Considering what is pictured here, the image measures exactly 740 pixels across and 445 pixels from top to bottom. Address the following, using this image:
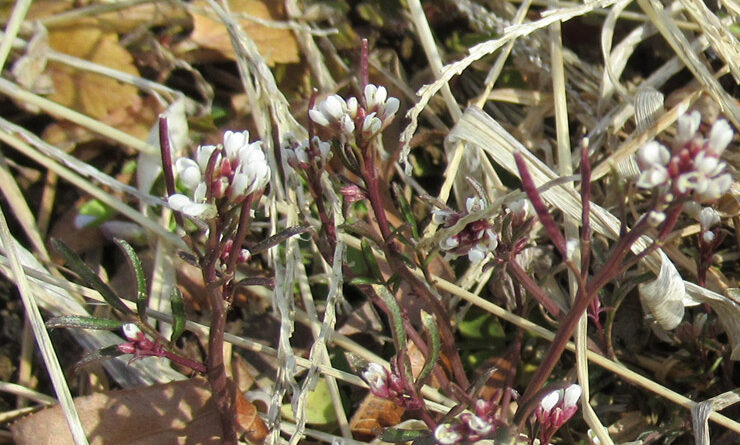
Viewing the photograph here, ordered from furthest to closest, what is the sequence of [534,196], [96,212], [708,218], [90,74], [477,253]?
[90,74] → [96,212] → [708,218] → [477,253] → [534,196]

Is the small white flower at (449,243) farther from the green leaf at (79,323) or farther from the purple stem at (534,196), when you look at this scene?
the green leaf at (79,323)

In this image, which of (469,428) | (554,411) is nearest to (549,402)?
(554,411)

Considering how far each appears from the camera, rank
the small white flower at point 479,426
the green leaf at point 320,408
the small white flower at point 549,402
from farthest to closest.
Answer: the green leaf at point 320,408
the small white flower at point 549,402
the small white flower at point 479,426

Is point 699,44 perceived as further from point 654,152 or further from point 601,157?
point 654,152

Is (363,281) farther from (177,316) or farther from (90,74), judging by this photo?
(90,74)

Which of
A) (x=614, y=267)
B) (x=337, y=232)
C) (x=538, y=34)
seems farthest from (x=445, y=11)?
(x=614, y=267)

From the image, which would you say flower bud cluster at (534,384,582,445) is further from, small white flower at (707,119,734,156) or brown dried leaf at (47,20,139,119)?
brown dried leaf at (47,20,139,119)

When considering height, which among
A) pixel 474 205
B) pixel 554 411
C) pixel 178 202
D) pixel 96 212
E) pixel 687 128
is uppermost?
pixel 687 128

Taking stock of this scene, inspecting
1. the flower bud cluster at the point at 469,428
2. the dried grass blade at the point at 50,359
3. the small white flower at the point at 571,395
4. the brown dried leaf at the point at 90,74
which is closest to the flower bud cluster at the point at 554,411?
the small white flower at the point at 571,395
